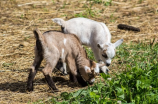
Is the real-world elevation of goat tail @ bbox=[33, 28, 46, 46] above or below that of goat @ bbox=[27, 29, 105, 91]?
above

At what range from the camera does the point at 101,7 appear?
10.8 metres

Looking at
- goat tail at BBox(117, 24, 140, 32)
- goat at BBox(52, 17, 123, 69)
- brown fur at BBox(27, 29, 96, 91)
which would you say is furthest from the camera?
goat tail at BBox(117, 24, 140, 32)

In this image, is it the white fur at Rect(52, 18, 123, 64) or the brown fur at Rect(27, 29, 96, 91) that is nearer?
the brown fur at Rect(27, 29, 96, 91)

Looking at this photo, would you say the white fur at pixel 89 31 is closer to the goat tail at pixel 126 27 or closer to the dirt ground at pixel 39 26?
the dirt ground at pixel 39 26

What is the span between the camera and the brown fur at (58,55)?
231 inches

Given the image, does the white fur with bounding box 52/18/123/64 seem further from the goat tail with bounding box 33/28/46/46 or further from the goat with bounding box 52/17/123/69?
the goat tail with bounding box 33/28/46/46

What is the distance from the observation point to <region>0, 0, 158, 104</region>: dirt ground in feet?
20.4

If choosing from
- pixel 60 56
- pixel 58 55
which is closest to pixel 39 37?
pixel 58 55

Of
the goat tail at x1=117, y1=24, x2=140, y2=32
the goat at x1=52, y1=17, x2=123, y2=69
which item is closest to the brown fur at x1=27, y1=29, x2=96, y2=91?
the goat at x1=52, y1=17, x2=123, y2=69

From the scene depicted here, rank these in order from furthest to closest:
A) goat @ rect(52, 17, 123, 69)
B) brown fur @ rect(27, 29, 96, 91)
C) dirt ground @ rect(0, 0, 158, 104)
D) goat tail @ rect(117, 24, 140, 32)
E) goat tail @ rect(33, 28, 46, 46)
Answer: goat tail @ rect(117, 24, 140, 32) → goat @ rect(52, 17, 123, 69) → dirt ground @ rect(0, 0, 158, 104) → brown fur @ rect(27, 29, 96, 91) → goat tail @ rect(33, 28, 46, 46)

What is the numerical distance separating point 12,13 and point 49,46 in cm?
472

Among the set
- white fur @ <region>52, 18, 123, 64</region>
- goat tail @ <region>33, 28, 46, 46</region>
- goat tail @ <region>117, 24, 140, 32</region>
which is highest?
goat tail @ <region>33, 28, 46, 46</region>

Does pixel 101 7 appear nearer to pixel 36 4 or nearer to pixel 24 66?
pixel 36 4

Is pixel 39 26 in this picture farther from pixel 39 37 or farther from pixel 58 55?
pixel 39 37
